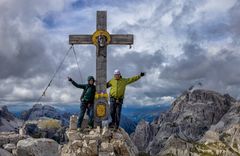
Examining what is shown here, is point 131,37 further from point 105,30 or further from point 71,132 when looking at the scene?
point 71,132

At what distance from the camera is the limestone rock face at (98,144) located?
1768 centimetres

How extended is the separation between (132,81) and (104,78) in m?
1.60

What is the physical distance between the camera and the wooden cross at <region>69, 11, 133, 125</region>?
21.1m

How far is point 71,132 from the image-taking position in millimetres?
19188

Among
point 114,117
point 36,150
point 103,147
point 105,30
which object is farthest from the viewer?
point 36,150

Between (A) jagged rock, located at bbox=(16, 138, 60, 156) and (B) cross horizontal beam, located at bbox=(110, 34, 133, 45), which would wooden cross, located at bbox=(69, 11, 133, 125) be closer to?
(B) cross horizontal beam, located at bbox=(110, 34, 133, 45)

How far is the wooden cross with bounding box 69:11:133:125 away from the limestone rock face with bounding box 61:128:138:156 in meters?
1.85

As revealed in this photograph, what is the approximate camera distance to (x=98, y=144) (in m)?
18.1

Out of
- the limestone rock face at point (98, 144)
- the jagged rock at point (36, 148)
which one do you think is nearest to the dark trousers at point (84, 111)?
the limestone rock face at point (98, 144)

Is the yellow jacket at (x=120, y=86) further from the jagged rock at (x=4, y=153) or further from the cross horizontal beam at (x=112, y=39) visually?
the jagged rock at (x=4, y=153)

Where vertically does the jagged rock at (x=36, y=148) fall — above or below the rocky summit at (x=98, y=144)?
below

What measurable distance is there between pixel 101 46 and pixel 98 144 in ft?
19.4

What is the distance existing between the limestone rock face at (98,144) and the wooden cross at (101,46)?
1852 millimetres

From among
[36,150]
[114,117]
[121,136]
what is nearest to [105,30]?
[114,117]
